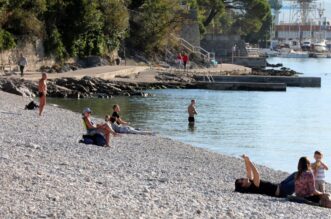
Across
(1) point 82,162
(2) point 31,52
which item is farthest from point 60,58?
(1) point 82,162

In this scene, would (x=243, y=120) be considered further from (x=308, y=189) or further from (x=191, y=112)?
(x=308, y=189)

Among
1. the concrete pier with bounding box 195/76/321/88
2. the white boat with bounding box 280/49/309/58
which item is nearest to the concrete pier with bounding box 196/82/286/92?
the concrete pier with bounding box 195/76/321/88

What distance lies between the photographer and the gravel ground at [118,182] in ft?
34.4

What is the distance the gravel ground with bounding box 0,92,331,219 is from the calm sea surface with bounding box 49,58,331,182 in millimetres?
4131

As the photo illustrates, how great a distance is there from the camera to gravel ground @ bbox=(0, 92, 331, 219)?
10487 millimetres

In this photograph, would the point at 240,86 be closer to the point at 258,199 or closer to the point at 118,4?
the point at 118,4

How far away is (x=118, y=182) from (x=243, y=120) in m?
23.1

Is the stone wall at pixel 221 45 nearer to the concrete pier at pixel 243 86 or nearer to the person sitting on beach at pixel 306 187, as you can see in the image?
the concrete pier at pixel 243 86

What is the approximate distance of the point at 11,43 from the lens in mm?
43781

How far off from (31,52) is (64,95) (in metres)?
7.10

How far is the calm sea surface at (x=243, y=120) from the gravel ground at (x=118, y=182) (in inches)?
163

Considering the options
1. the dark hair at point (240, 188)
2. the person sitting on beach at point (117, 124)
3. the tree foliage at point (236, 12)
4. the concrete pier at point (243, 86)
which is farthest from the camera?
the tree foliage at point (236, 12)

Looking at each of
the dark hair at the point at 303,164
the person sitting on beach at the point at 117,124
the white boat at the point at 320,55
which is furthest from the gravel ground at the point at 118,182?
the white boat at the point at 320,55

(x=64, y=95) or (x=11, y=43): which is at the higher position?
(x=11, y=43)
